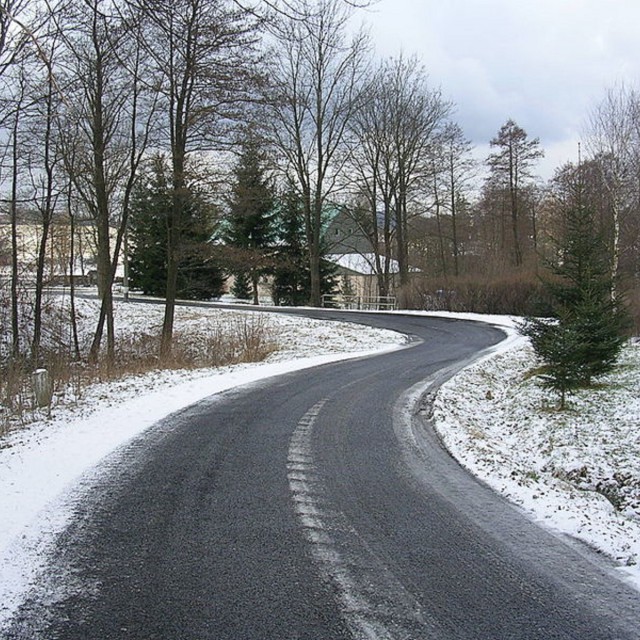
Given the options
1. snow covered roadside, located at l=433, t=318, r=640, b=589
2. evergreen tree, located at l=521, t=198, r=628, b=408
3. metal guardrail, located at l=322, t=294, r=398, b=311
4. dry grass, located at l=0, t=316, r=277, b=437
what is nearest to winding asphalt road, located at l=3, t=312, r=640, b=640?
snow covered roadside, located at l=433, t=318, r=640, b=589

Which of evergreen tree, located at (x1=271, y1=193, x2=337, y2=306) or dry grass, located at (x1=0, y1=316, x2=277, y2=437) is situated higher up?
evergreen tree, located at (x1=271, y1=193, x2=337, y2=306)

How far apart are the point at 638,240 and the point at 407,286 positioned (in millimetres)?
13975

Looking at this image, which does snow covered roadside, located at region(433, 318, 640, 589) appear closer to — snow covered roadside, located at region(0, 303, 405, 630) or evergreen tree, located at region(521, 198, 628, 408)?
A: evergreen tree, located at region(521, 198, 628, 408)

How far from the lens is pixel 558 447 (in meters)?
7.67

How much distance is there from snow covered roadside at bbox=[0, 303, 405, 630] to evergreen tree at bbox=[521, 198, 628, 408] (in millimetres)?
5350

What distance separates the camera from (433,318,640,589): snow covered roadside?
14.9ft

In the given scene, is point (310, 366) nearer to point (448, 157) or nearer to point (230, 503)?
point (230, 503)

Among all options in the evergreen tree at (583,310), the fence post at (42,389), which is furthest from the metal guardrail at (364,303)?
the fence post at (42,389)

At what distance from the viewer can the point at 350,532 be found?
13.5 ft

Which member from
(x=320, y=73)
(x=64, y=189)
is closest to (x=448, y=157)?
(x=320, y=73)

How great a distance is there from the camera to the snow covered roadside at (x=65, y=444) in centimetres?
374

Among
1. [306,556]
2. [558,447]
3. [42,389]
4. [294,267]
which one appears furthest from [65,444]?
[294,267]

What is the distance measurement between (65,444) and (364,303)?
3443 cm

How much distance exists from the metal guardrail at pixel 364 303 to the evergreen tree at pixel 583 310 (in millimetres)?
24027
